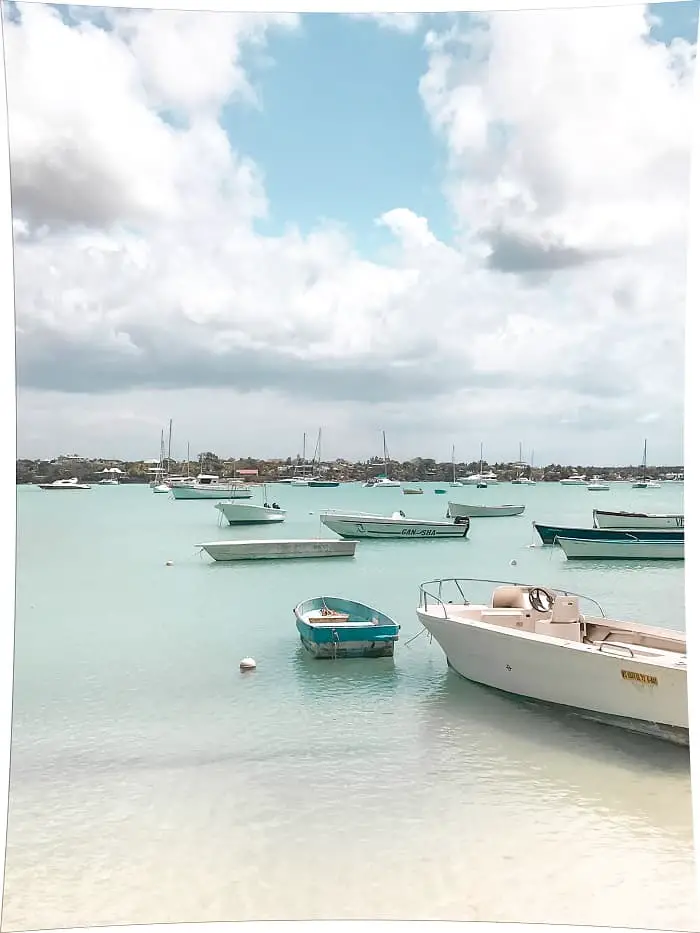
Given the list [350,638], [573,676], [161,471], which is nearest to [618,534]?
[350,638]

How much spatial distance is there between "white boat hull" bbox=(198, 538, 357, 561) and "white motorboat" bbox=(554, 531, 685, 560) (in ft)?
13.4

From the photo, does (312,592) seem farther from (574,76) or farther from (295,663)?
(574,76)

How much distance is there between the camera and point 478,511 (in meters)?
26.2

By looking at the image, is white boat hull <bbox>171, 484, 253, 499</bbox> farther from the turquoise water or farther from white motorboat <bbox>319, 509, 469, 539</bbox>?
the turquoise water

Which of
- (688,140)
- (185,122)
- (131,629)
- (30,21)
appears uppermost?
(185,122)

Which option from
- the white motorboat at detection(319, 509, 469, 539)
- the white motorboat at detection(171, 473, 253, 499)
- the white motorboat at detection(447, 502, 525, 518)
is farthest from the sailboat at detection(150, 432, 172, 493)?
the white motorboat at detection(319, 509, 469, 539)

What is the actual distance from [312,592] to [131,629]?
2.91m

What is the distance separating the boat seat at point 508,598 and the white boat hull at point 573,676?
0.39m

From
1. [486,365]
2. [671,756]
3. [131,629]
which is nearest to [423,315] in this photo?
[486,365]

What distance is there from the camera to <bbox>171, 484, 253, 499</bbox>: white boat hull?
98.0 ft

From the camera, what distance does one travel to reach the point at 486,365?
39531mm

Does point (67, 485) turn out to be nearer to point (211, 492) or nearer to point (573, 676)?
point (211, 492)

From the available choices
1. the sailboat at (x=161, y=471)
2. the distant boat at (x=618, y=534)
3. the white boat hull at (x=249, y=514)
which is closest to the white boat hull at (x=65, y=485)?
the sailboat at (x=161, y=471)

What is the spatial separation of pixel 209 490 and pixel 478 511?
10.0m
